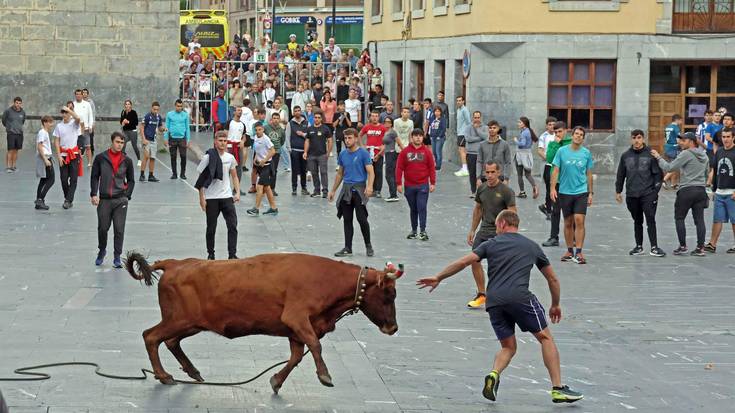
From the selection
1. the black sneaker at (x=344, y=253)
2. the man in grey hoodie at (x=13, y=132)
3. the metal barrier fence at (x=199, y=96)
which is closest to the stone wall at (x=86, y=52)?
the man in grey hoodie at (x=13, y=132)

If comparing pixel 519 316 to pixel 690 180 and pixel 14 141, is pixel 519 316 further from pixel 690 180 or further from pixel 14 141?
pixel 14 141

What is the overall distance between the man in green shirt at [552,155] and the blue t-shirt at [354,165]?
2485 millimetres

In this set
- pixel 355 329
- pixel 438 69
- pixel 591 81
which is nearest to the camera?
pixel 355 329

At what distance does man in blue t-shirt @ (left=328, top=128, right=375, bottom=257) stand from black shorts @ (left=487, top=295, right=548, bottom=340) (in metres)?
8.13

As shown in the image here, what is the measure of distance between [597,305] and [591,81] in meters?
18.6

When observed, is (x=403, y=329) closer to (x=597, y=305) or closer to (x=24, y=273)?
(x=597, y=305)

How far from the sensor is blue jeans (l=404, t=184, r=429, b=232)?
2017 centimetres

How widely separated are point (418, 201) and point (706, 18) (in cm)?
1496

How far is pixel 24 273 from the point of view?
52.9 ft

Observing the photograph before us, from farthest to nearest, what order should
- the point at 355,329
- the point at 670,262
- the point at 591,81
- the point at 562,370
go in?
the point at 591,81 < the point at 670,262 < the point at 355,329 < the point at 562,370

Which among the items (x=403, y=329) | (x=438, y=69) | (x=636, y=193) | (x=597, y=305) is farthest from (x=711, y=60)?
(x=403, y=329)

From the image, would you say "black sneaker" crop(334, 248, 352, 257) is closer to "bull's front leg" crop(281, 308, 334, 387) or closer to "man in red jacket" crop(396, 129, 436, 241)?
"man in red jacket" crop(396, 129, 436, 241)

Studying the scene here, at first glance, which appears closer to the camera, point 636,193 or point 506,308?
point 506,308

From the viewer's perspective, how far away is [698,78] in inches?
1314
